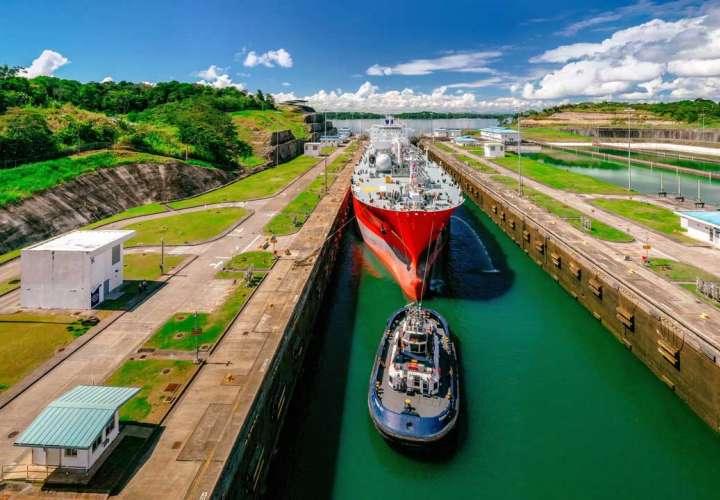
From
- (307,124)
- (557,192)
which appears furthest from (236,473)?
(307,124)

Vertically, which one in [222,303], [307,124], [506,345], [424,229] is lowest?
[506,345]

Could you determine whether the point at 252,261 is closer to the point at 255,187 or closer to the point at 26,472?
the point at 26,472

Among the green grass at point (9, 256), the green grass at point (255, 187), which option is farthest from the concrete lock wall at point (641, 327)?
the green grass at point (9, 256)

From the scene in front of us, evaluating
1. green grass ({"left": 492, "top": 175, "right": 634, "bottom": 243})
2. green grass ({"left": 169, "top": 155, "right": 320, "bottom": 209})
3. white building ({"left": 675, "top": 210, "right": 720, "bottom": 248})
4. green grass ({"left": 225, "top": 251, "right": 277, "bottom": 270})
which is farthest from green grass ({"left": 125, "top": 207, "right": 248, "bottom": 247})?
white building ({"left": 675, "top": 210, "right": 720, "bottom": 248})

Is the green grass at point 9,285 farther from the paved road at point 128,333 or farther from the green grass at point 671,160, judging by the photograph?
the green grass at point 671,160

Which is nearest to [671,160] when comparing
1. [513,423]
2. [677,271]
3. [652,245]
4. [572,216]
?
[572,216]

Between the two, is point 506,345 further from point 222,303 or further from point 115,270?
point 115,270

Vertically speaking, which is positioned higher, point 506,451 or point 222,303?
point 222,303
